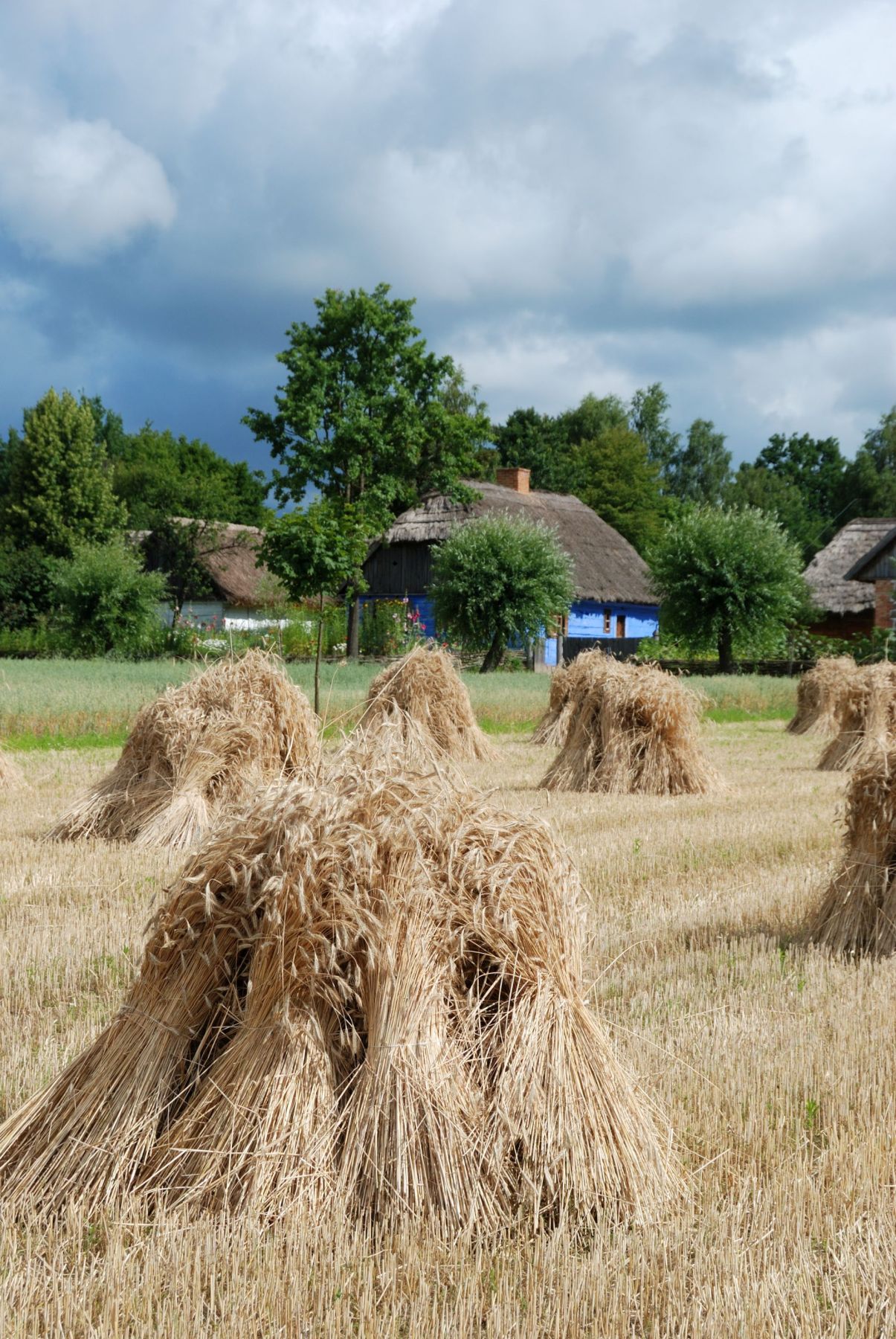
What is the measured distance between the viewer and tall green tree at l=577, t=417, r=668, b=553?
240ft

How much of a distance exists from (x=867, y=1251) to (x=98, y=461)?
197 feet

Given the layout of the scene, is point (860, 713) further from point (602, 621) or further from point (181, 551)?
point (181, 551)

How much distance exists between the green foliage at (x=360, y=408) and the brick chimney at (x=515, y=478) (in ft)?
33.0

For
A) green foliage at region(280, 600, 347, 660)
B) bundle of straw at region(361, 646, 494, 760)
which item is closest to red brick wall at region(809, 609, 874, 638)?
green foliage at region(280, 600, 347, 660)

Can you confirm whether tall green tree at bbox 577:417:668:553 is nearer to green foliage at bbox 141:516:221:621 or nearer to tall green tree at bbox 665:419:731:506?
tall green tree at bbox 665:419:731:506

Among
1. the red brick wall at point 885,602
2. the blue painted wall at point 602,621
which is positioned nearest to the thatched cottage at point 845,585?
the red brick wall at point 885,602

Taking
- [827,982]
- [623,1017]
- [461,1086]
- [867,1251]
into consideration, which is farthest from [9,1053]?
[827,982]

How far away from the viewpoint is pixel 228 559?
59094 millimetres

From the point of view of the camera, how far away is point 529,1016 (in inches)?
145

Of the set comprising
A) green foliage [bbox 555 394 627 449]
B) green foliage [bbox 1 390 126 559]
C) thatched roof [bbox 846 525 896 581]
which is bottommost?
thatched roof [bbox 846 525 896 581]

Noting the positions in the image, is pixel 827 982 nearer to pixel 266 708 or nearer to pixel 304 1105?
pixel 304 1105

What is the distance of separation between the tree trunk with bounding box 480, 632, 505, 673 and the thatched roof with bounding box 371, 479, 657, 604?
24.7ft

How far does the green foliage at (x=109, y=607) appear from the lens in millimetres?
38156

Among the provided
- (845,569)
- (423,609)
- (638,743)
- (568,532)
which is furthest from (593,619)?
(638,743)
